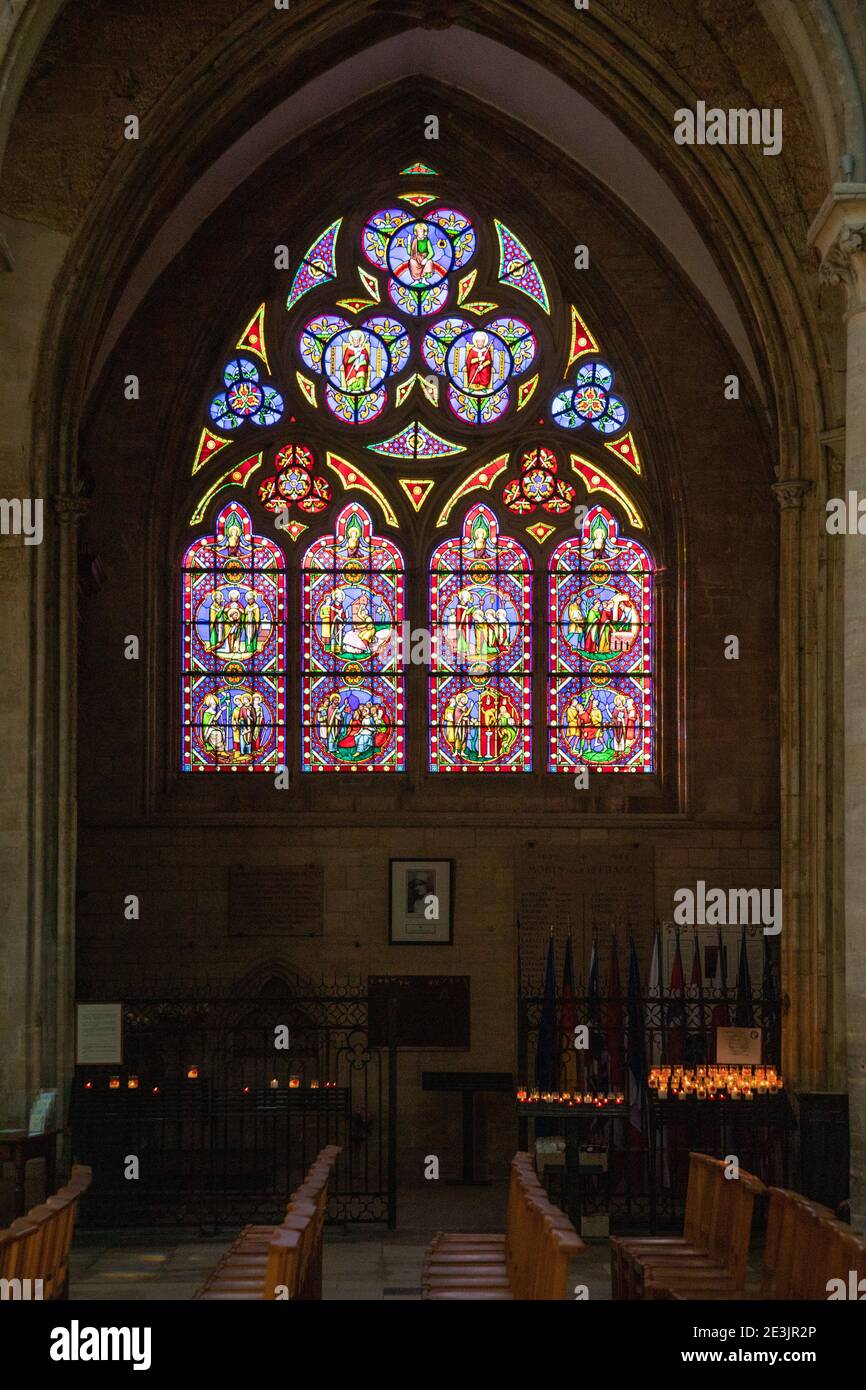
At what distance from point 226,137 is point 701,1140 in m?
9.04

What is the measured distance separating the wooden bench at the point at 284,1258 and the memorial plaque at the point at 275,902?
20.1ft

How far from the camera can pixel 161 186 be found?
1434cm

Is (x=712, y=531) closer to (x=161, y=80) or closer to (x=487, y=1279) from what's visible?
(x=161, y=80)

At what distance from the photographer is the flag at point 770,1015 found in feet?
45.7

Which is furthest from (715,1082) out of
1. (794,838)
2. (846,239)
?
(846,239)

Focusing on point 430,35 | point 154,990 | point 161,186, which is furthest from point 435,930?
point 430,35

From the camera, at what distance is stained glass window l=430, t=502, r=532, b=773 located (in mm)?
16984

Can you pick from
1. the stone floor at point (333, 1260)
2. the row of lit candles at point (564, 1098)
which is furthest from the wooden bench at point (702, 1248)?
the row of lit candles at point (564, 1098)

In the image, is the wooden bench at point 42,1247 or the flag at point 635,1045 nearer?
the wooden bench at point 42,1247

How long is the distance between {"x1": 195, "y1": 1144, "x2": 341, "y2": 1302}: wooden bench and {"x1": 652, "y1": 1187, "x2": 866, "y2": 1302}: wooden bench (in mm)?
1572

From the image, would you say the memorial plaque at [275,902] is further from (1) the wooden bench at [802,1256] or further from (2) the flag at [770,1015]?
(1) the wooden bench at [802,1256]

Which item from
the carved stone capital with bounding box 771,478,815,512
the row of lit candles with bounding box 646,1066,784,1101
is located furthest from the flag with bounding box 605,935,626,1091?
the carved stone capital with bounding box 771,478,815,512

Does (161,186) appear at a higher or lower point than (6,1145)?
higher

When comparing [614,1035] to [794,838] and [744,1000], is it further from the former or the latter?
[794,838]
